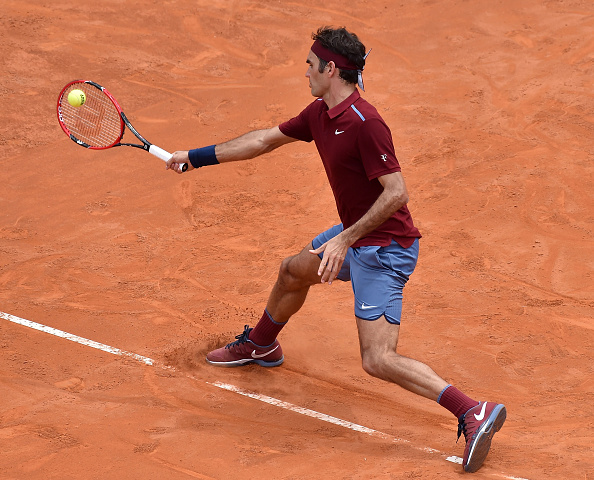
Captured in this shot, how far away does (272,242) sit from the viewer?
8.34 meters

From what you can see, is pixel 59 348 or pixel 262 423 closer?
pixel 262 423

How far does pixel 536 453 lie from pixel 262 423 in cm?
178

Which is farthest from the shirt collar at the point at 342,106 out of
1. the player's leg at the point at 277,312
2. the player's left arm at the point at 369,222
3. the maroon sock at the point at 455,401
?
the maroon sock at the point at 455,401

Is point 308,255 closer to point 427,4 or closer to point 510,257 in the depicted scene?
point 510,257

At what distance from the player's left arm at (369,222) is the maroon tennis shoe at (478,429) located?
1.17 m

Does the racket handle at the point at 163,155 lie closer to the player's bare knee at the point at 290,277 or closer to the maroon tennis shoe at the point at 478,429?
the player's bare knee at the point at 290,277

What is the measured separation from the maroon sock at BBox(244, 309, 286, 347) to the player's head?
6.32ft

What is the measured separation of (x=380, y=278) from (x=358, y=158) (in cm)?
78

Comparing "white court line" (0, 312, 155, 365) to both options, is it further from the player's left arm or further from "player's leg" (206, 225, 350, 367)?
the player's left arm

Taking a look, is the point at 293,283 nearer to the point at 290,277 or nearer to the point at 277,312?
the point at 290,277

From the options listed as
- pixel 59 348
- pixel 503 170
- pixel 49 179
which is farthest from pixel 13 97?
pixel 503 170

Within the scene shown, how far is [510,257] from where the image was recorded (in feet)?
26.2

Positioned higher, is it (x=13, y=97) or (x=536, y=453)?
A: (x=13, y=97)

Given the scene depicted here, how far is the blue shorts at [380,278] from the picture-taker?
17.9 ft
